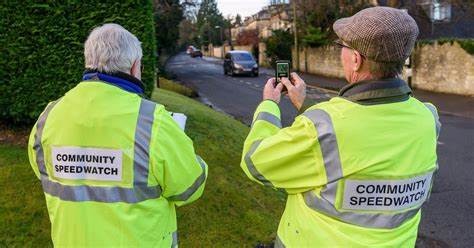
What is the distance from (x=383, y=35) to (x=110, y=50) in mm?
1262

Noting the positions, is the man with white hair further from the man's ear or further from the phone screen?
the man's ear

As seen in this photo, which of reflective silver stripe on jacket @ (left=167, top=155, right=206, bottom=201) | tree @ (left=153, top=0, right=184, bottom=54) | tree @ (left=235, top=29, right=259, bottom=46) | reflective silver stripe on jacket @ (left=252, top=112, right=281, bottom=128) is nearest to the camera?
reflective silver stripe on jacket @ (left=252, top=112, right=281, bottom=128)

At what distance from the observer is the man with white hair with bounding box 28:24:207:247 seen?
2332 mm

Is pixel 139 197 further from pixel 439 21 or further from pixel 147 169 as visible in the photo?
pixel 439 21

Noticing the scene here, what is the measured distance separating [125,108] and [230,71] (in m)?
31.8

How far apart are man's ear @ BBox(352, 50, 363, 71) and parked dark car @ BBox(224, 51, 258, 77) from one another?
30437 millimetres

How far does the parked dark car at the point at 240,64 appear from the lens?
107 ft

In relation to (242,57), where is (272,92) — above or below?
above

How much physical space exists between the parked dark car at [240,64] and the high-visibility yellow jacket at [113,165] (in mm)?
30198

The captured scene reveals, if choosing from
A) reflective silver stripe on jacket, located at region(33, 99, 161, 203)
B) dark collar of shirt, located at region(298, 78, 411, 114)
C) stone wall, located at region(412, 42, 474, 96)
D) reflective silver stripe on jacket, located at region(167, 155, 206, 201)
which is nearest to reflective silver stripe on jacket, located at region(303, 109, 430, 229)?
dark collar of shirt, located at region(298, 78, 411, 114)

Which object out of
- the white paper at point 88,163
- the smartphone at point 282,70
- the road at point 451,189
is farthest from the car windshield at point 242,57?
the white paper at point 88,163

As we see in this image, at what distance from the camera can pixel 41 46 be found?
573 centimetres

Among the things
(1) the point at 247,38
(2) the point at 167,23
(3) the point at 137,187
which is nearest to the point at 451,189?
(3) the point at 137,187

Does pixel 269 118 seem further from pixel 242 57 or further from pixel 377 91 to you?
pixel 242 57
